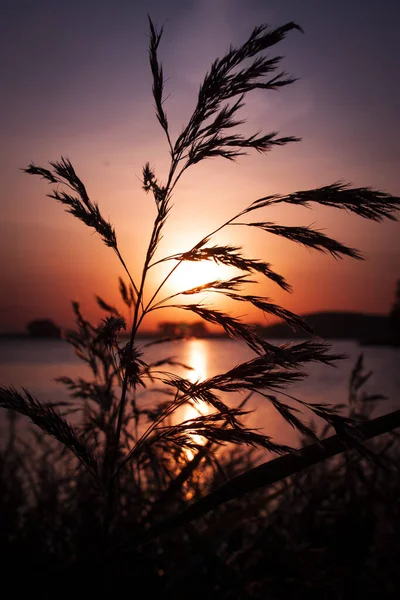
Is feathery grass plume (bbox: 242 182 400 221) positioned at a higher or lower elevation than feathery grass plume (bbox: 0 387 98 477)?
higher

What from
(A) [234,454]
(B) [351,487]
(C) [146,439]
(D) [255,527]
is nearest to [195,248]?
(C) [146,439]

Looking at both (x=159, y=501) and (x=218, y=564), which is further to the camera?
(x=218, y=564)

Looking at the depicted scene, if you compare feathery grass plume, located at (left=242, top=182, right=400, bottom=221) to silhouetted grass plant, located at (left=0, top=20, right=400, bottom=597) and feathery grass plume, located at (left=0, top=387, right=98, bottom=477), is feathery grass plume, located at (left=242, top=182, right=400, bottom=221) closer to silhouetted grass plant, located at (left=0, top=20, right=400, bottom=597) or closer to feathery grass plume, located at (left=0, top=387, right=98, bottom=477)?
silhouetted grass plant, located at (left=0, top=20, right=400, bottom=597)

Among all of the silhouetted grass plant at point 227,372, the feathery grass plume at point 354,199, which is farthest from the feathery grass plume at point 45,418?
the feathery grass plume at point 354,199

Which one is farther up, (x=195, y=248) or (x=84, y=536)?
(x=195, y=248)

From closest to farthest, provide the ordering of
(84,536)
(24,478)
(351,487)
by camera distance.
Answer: (84,536) < (351,487) < (24,478)

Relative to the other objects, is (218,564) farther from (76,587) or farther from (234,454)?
(234,454)

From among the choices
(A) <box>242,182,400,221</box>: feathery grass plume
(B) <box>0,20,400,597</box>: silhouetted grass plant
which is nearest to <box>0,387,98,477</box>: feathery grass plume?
(B) <box>0,20,400,597</box>: silhouetted grass plant

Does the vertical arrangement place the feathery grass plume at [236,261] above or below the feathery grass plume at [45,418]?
above

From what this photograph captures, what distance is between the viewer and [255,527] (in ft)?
8.34

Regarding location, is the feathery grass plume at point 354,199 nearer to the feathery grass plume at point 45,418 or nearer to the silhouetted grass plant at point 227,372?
the silhouetted grass plant at point 227,372

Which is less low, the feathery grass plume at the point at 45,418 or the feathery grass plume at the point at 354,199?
Result: the feathery grass plume at the point at 354,199

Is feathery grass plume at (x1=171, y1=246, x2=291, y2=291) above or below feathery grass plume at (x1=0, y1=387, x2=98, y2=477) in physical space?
above

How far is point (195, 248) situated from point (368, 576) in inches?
76.8
